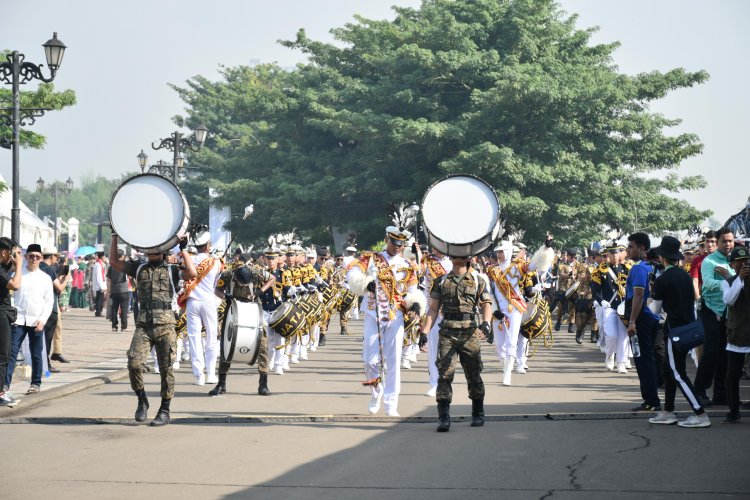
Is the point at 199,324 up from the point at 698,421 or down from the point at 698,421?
up

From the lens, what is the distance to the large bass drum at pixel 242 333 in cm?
1432

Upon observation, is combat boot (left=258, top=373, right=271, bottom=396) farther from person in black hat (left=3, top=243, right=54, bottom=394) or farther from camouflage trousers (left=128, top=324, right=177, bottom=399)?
person in black hat (left=3, top=243, right=54, bottom=394)

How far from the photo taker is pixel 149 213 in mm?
12375

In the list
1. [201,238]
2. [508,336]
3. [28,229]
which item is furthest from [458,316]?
[28,229]

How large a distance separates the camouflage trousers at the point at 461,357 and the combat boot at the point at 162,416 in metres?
2.86

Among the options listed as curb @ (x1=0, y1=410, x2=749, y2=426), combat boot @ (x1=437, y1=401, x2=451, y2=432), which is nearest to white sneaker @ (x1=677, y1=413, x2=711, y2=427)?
curb @ (x1=0, y1=410, x2=749, y2=426)

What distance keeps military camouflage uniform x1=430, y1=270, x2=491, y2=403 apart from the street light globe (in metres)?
10.2

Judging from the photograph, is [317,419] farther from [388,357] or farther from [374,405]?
[388,357]

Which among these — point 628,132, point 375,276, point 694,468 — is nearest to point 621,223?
point 628,132

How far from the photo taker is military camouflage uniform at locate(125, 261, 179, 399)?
1220cm

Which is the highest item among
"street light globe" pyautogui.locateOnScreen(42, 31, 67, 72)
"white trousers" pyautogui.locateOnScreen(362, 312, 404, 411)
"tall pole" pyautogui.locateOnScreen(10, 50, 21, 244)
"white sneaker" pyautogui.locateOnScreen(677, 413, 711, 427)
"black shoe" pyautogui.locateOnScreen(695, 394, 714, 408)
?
"street light globe" pyautogui.locateOnScreen(42, 31, 67, 72)

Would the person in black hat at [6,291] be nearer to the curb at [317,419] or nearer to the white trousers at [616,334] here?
the curb at [317,419]

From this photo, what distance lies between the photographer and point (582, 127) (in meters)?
43.2

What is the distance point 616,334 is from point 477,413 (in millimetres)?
6377
